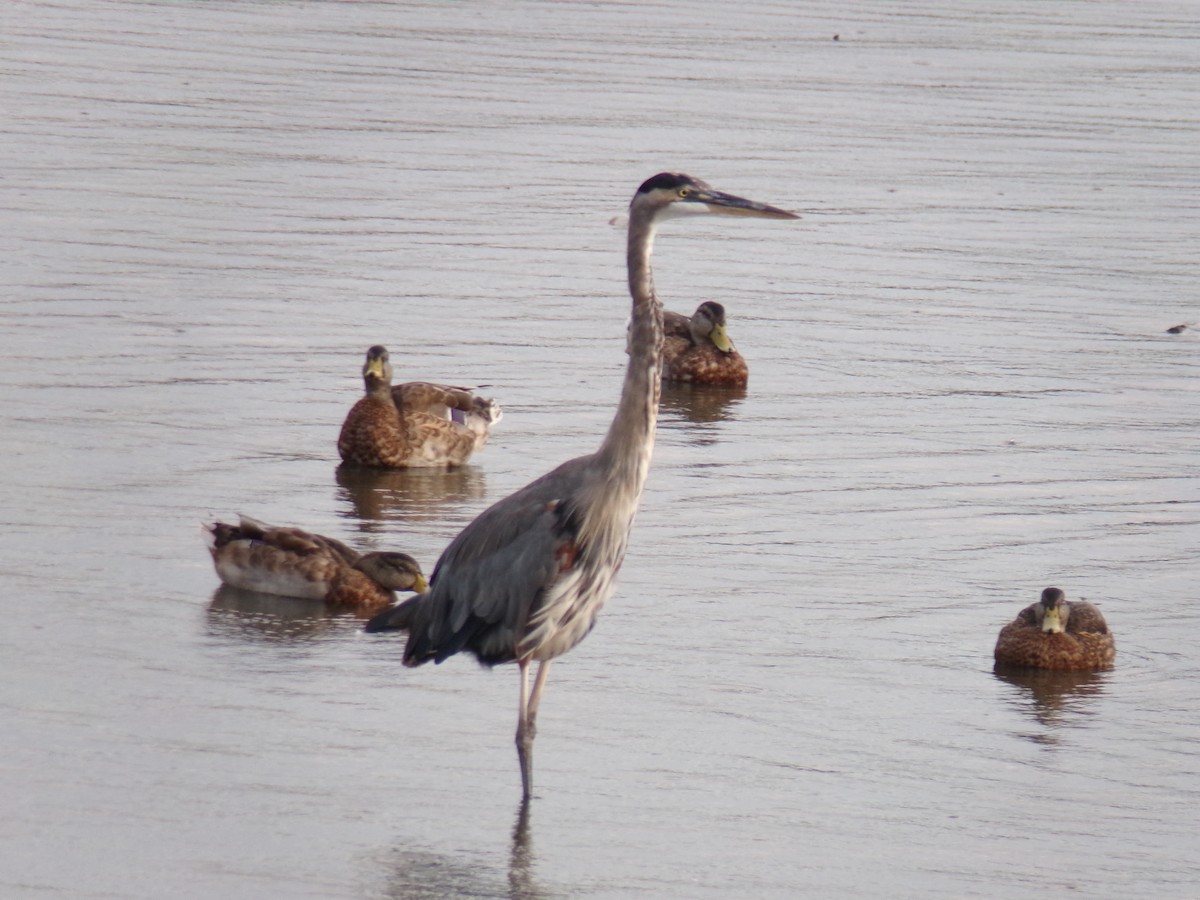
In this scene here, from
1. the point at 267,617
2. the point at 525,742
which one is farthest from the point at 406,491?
the point at 525,742

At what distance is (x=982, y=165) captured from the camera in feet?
89.8

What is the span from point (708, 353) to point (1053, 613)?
6.44 meters

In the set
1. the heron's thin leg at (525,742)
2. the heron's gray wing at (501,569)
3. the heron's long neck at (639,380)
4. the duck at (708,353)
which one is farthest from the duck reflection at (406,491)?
the heron's long neck at (639,380)

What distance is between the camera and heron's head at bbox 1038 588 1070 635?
10.9 metres

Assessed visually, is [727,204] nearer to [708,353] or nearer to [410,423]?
[410,423]

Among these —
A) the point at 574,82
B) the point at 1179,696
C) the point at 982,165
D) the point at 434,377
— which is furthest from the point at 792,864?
the point at 574,82

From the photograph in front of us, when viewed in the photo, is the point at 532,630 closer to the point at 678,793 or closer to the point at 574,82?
the point at 678,793

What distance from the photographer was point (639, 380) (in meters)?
8.76

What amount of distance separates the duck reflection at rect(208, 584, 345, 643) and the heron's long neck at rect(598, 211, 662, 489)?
270cm

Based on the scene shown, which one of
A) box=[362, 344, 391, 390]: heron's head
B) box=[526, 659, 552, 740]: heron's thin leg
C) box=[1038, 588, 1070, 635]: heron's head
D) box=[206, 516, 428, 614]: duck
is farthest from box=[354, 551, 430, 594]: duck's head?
box=[362, 344, 391, 390]: heron's head

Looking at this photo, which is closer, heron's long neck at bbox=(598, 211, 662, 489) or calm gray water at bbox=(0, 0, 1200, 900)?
calm gray water at bbox=(0, 0, 1200, 900)

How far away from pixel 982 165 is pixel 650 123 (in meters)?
3.91

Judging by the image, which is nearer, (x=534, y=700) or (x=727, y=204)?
(x=727, y=204)

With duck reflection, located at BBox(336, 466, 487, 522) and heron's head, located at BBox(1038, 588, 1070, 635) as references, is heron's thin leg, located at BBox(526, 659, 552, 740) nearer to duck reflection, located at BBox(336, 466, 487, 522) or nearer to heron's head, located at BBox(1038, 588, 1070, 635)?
heron's head, located at BBox(1038, 588, 1070, 635)
